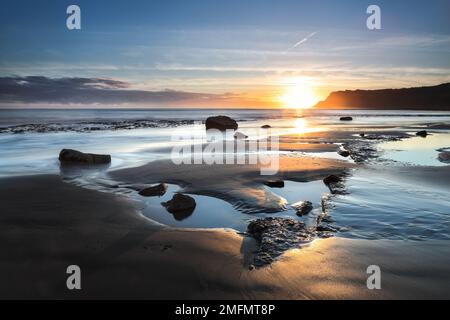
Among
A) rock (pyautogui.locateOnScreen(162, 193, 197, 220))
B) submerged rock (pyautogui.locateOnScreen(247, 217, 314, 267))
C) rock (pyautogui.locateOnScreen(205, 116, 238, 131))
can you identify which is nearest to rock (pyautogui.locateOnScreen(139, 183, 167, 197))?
rock (pyautogui.locateOnScreen(162, 193, 197, 220))

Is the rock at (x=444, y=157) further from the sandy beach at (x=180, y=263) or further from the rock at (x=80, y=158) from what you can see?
the rock at (x=80, y=158)

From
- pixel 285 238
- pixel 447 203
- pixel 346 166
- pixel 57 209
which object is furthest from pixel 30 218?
pixel 346 166

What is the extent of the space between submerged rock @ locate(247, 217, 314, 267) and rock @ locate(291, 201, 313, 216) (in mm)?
654

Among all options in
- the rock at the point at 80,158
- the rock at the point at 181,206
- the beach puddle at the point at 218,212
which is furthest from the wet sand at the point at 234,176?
the rock at the point at 80,158

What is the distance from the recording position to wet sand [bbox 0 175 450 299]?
3762mm

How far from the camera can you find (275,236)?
16.9 ft

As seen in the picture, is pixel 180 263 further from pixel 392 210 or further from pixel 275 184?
pixel 275 184

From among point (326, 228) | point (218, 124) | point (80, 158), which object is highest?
point (218, 124)

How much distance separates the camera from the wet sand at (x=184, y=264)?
3.76m

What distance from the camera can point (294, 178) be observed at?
971 cm

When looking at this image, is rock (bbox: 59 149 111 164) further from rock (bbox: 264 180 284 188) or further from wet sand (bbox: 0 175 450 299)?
rock (bbox: 264 180 284 188)

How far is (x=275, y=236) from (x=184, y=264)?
151 centimetres

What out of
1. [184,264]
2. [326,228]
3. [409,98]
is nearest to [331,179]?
[326,228]
